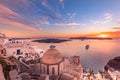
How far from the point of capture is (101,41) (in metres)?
5.51

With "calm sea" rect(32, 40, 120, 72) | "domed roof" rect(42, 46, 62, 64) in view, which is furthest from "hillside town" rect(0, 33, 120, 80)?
"calm sea" rect(32, 40, 120, 72)

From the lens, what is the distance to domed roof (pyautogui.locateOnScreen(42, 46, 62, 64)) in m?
4.54

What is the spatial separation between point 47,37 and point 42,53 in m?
0.48

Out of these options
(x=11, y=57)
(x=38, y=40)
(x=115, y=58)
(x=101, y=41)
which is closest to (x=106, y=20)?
(x=101, y=41)

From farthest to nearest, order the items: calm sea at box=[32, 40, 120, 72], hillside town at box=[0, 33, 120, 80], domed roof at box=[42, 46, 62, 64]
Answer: calm sea at box=[32, 40, 120, 72]
domed roof at box=[42, 46, 62, 64]
hillside town at box=[0, 33, 120, 80]

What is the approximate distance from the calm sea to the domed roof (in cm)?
34

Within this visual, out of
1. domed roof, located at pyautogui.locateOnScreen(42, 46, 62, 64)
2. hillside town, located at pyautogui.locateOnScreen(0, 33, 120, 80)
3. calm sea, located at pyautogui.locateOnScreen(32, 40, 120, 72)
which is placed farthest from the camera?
calm sea, located at pyautogui.locateOnScreen(32, 40, 120, 72)

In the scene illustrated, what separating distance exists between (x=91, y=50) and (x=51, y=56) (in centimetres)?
140

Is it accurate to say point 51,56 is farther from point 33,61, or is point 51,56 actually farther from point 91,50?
point 91,50

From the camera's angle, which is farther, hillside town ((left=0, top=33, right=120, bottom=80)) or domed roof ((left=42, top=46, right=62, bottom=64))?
domed roof ((left=42, top=46, right=62, bottom=64))

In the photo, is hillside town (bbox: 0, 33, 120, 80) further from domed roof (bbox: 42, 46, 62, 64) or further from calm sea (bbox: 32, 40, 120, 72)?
calm sea (bbox: 32, 40, 120, 72)

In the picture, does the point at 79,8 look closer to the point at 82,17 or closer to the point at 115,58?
the point at 82,17

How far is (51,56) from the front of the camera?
4.57 meters

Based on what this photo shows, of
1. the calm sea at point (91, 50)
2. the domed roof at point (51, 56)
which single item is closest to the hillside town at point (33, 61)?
the domed roof at point (51, 56)
